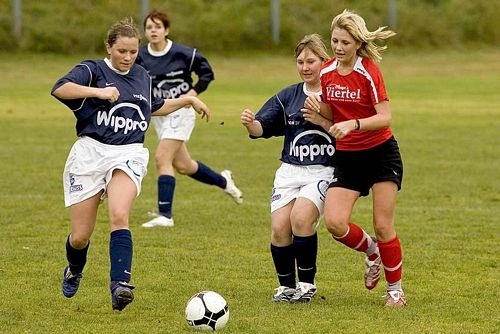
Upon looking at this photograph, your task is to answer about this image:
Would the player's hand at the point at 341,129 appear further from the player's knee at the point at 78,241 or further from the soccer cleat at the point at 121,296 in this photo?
the player's knee at the point at 78,241

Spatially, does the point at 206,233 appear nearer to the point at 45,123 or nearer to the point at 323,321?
the point at 323,321

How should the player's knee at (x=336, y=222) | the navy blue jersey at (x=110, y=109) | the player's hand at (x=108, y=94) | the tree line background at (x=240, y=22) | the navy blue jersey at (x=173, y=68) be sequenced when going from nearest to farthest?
1. the player's hand at (x=108, y=94)
2. the player's knee at (x=336, y=222)
3. the navy blue jersey at (x=110, y=109)
4. the navy blue jersey at (x=173, y=68)
5. the tree line background at (x=240, y=22)

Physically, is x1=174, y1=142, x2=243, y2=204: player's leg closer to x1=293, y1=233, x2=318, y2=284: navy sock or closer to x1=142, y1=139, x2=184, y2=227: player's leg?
x1=142, y1=139, x2=184, y2=227: player's leg

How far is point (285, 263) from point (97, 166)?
1.38 metres

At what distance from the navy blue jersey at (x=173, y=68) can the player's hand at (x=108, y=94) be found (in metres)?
4.25

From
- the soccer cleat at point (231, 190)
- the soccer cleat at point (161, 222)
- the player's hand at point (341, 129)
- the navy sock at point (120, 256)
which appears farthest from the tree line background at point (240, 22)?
the player's hand at point (341, 129)

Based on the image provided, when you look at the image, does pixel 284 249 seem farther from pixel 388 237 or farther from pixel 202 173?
pixel 202 173

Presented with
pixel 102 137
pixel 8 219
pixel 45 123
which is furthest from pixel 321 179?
pixel 45 123

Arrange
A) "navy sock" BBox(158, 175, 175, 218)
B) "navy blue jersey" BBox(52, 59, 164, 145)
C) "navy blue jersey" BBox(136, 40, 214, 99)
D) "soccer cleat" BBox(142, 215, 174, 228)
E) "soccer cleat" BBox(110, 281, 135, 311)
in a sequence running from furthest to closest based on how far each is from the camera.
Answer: "navy blue jersey" BBox(136, 40, 214, 99)
"navy sock" BBox(158, 175, 175, 218)
"soccer cleat" BBox(142, 215, 174, 228)
"navy blue jersey" BBox(52, 59, 164, 145)
"soccer cleat" BBox(110, 281, 135, 311)

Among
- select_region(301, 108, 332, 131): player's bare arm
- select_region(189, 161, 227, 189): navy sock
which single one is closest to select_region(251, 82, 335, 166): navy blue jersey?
select_region(301, 108, 332, 131): player's bare arm

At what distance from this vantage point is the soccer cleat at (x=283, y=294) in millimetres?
7238

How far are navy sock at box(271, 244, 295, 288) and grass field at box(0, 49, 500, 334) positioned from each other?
0.68 ft

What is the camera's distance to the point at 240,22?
37375 mm

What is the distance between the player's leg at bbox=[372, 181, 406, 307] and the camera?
702cm
